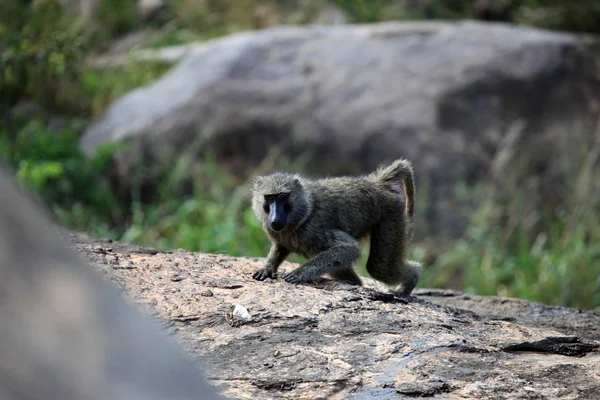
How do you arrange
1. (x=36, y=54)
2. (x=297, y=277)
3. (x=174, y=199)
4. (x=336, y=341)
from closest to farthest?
1. (x=336, y=341)
2. (x=297, y=277)
3. (x=36, y=54)
4. (x=174, y=199)

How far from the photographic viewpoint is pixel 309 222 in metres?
5.14

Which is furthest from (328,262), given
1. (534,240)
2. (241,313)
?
(534,240)

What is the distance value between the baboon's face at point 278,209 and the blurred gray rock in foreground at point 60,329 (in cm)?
340

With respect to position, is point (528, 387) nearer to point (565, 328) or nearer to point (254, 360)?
point (254, 360)

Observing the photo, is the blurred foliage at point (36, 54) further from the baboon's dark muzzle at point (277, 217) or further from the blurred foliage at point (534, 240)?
the blurred foliage at point (534, 240)

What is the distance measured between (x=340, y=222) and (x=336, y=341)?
1529 mm

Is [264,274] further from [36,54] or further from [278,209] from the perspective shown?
[36,54]

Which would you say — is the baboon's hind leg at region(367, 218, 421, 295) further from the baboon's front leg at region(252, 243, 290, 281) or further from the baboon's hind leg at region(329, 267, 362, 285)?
the baboon's front leg at region(252, 243, 290, 281)

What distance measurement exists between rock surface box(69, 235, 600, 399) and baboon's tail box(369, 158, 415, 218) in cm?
106

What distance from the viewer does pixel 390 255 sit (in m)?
5.30

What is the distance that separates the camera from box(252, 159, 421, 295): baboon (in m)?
5.07

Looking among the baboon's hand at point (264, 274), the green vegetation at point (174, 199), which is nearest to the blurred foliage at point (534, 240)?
the green vegetation at point (174, 199)

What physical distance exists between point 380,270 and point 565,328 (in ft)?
4.06

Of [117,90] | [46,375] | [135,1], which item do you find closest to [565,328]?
[46,375]
